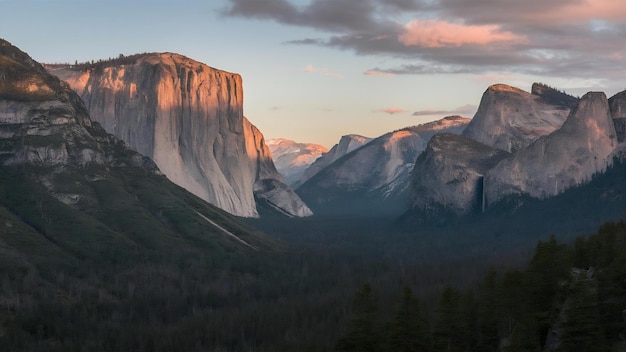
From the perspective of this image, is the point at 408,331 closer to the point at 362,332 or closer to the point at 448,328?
the point at 362,332

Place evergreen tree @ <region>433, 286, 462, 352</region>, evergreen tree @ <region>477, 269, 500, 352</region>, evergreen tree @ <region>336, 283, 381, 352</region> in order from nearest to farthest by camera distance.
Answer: evergreen tree @ <region>336, 283, 381, 352</region> < evergreen tree @ <region>433, 286, 462, 352</region> < evergreen tree @ <region>477, 269, 500, 352</region>

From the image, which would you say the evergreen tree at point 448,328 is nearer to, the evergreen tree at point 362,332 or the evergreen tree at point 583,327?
the evergreen tree at point 362,332

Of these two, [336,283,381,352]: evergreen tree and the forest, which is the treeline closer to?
[336,283,381,352]: evergreen tree

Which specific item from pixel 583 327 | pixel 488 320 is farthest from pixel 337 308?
pixel 583 327

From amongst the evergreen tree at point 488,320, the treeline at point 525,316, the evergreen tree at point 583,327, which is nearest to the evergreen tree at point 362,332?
the treeline at point 525,316

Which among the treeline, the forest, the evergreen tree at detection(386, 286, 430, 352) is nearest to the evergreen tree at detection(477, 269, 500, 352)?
the treeline

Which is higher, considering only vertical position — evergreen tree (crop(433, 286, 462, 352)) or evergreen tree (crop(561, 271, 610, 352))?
evergreen tree (crop(561, 271, 610, 352))

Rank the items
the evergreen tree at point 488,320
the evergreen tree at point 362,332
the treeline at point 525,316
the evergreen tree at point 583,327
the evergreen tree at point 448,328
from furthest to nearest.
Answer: the evergreen tree at point 488,320, the evergreen tree at point 448,328, the evergreen tree at point 362,332, the treeline at point 525,316, the evergreen tree at point 583,327

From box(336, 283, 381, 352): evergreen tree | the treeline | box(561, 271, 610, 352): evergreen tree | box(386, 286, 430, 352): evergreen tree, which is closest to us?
box(561, 271, 610, 352): evergreen tree
